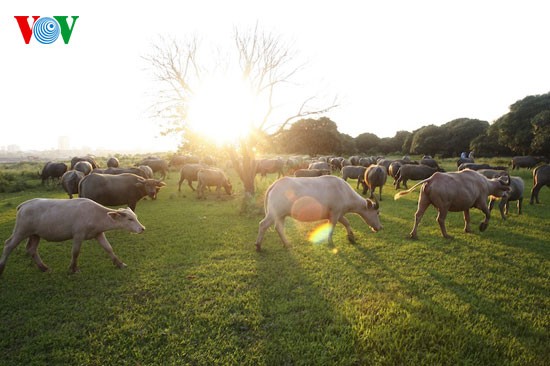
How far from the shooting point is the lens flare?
920 cm

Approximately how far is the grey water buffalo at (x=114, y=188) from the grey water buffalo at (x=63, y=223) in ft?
15.2

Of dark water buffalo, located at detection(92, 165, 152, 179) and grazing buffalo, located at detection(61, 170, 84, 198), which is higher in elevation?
dark water buffalo, located at detection(92, 165, 152, 179)

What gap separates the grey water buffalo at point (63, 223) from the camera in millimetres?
6195

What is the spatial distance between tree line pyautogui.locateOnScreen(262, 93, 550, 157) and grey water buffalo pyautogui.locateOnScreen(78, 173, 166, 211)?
29.2 ft

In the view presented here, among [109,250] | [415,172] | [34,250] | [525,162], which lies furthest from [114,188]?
[525,162]

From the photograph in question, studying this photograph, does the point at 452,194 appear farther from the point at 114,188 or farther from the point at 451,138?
the point at 451,138

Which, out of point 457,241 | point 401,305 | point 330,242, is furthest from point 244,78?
point 401,305

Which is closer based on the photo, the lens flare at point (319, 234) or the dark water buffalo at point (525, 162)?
the lens flare at point (319, 234)

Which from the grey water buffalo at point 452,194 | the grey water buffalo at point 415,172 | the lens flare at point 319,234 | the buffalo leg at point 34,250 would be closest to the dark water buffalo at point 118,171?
the buffalo leg at point 34,250

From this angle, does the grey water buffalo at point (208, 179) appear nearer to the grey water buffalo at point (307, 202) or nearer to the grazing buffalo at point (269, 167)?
the grey water buffalo at point (307, 202)

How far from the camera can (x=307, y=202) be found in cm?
805

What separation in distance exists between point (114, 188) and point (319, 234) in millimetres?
8558

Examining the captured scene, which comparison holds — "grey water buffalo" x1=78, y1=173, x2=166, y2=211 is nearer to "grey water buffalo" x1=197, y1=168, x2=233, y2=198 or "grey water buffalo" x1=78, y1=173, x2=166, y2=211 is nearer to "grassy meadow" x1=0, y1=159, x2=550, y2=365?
"grassy meadow" x1=0, y1=159, x2=550, y2=365

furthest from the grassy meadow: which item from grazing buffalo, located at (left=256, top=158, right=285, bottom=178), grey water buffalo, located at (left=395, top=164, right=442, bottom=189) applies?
grazing buffalo, located at (left=256, top=158, right=285, bottom=178)
